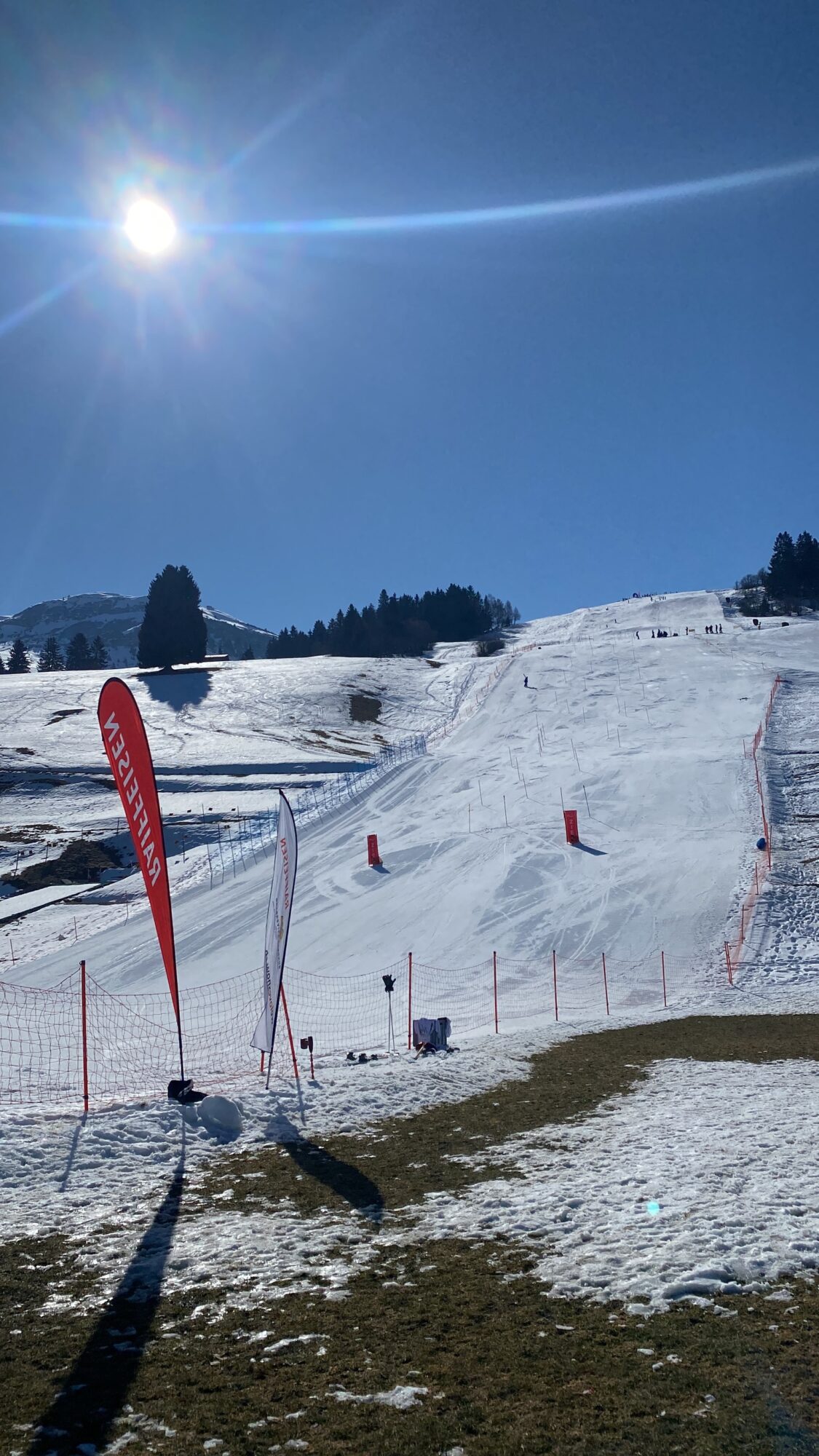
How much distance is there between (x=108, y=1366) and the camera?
4500 mm

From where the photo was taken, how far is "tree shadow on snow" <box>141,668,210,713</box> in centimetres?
7069

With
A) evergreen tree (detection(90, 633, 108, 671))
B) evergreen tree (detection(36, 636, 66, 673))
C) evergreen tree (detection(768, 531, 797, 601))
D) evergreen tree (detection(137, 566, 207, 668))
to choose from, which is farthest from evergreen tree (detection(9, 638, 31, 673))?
evergreen tree (detection(768, 531, 797, 601))

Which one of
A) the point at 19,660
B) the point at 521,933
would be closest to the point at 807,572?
the point at 521,933

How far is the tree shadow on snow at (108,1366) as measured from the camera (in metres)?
3.88

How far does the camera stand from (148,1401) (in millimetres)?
4125

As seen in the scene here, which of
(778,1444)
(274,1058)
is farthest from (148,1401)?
(274,1058)

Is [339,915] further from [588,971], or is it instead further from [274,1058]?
[274,1058]

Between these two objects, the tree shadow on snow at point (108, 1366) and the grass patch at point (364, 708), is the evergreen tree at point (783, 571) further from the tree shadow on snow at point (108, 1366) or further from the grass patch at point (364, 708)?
the tree shadow on snow at point (108, 1366)

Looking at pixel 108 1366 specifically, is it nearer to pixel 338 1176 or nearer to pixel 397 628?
pixel 338 1176

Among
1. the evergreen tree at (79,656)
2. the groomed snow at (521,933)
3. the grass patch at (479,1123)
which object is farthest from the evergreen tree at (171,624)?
the grass patch at (479,1123)

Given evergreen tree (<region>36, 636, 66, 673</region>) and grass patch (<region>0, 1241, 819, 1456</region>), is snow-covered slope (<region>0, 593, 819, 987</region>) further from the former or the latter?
evergreen tree (<region>36, 636, 66, 673</region>)

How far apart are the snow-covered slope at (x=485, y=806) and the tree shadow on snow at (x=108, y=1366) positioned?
17.1m

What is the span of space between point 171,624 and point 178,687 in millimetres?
17348

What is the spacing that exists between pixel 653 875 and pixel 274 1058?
605 inches
